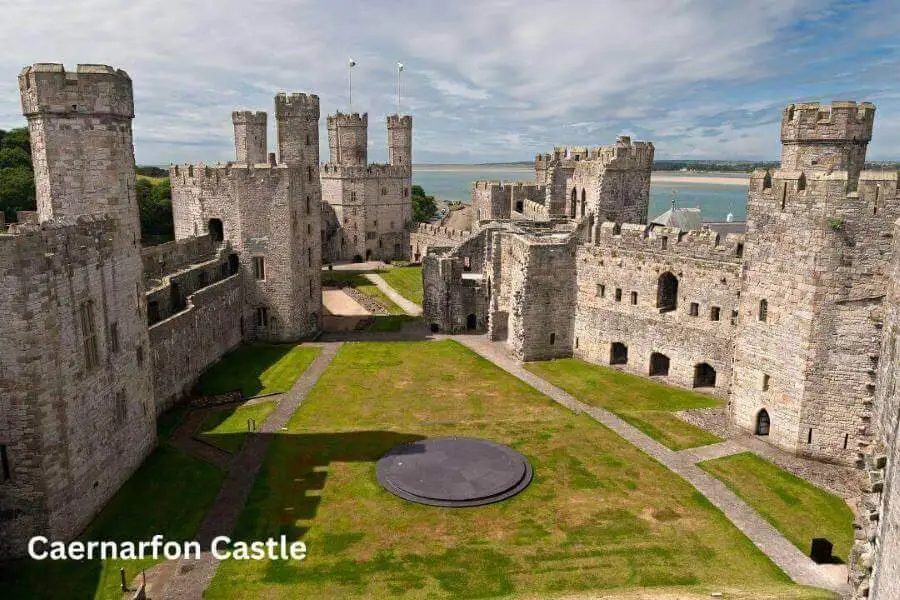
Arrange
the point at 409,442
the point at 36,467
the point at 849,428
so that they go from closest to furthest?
the point at 36,467, the point at 849,428, the point at 409,442

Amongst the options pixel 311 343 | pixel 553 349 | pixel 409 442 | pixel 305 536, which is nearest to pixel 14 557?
pixel 305 536

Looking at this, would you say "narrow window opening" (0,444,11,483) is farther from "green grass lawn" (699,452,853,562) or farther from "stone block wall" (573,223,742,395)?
"stone block wall" (573,223,742,395)

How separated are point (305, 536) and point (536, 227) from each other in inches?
945

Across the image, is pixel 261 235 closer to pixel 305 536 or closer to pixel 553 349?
pixel 553 349

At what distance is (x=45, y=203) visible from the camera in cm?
1789

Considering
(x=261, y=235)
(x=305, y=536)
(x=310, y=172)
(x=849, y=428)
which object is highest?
(x=310, y=172)

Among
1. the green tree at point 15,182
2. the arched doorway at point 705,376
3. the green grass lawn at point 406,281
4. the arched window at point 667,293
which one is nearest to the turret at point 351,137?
the green grass lawn at point 406,281

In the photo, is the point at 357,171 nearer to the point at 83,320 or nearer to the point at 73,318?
the point at 83,320

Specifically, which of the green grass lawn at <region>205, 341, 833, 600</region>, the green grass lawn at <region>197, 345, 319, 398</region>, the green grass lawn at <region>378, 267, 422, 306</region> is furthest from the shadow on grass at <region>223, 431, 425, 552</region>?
the green grass lawn at <region>378, 267, 422, 306</region>

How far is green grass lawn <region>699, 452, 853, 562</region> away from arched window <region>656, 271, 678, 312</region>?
28.7 ft

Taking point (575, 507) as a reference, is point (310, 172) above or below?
above

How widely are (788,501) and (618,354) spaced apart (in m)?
12.9

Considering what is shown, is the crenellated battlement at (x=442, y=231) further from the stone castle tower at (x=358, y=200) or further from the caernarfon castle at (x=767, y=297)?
the caernarfon castle at (x=767, y=297)

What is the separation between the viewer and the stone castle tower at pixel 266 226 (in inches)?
1313
